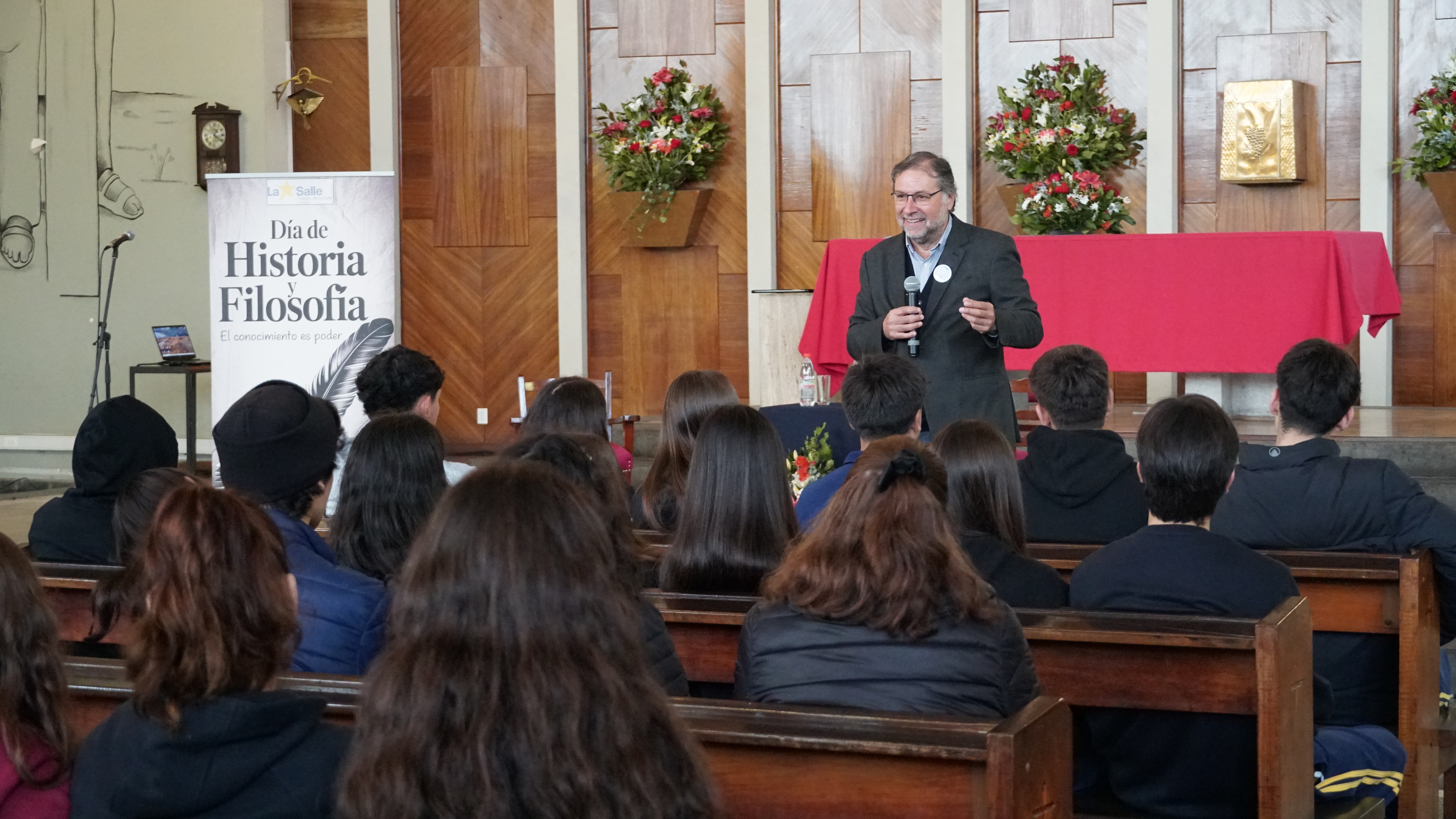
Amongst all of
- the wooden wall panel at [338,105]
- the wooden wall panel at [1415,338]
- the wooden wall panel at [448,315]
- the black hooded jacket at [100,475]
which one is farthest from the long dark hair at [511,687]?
the wooden wall panel at [338,105]

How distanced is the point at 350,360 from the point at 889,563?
4.66m

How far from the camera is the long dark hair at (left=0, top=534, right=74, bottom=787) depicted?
1597 mm

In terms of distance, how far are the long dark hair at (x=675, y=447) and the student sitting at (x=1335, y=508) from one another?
125 centimetres

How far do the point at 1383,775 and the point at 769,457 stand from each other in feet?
4.00

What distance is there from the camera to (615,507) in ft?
7.67

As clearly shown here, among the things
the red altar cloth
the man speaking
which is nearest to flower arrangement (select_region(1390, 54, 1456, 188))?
the red altar cloth

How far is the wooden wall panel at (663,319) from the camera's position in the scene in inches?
346

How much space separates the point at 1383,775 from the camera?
2689 mm

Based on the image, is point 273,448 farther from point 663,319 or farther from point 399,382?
point 663,319

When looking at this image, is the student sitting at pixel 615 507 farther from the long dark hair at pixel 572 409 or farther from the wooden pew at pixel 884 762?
the long dark hair at pixel 572 409

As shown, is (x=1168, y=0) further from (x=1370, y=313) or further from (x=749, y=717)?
(x=749, y=717)

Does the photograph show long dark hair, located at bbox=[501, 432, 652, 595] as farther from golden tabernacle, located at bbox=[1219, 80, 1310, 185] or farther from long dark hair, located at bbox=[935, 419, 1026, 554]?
golden tabernacle, located at bbox=[1219, 80, 1310, 185]

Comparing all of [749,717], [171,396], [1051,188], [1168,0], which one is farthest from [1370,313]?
[171,396]

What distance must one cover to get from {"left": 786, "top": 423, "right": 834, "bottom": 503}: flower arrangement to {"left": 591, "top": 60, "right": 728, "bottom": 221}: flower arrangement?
12.1 feet
